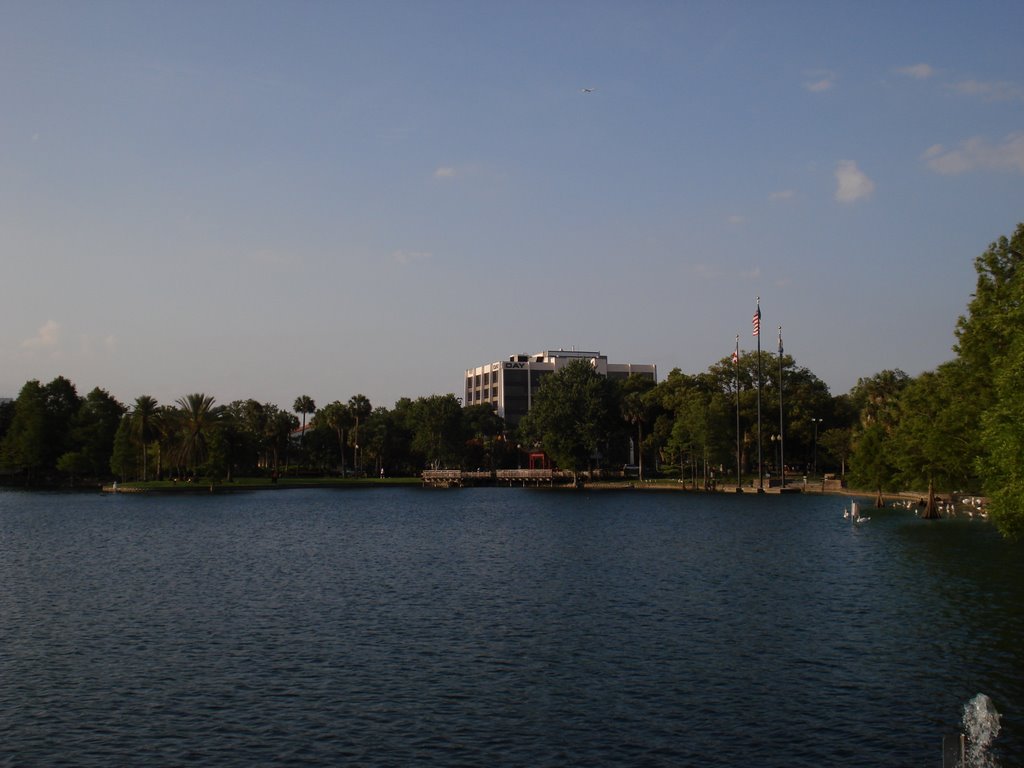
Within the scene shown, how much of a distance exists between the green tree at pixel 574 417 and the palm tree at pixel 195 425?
53.4 m

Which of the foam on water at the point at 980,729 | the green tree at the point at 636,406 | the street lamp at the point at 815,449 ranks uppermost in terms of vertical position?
the green tree at the point at 636,406

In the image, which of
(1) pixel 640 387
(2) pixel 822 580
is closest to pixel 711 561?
(2) pixel 822 580

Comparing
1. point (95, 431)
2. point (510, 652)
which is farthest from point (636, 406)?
point (510, 652)

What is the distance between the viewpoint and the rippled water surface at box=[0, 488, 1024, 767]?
869 inches

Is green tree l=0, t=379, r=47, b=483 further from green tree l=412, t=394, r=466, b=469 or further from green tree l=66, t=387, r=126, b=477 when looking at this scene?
green tree l=412, t=394, r=466, b=469

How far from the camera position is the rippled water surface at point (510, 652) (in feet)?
72.4

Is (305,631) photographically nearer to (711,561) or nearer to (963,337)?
(711,561)

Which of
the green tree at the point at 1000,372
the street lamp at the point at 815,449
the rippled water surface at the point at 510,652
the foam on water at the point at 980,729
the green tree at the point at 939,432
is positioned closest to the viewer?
the foam on water at the point at 980,729

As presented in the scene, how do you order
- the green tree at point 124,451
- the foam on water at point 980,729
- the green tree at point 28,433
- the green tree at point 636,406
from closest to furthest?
the foam on water at point 980,729
the green tree at point 124,451
the green tree at point 636,406
the green tree at point 28,433

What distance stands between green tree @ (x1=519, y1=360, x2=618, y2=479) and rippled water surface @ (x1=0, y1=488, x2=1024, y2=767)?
97.4 m

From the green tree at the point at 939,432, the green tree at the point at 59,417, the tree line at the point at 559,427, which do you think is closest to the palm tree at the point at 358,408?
the tree line at the point at 559,427

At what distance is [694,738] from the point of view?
22.2m

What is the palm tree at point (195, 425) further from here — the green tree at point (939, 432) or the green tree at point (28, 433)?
the green tree at point (939, 432)

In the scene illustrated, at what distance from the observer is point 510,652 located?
31.1 meters
